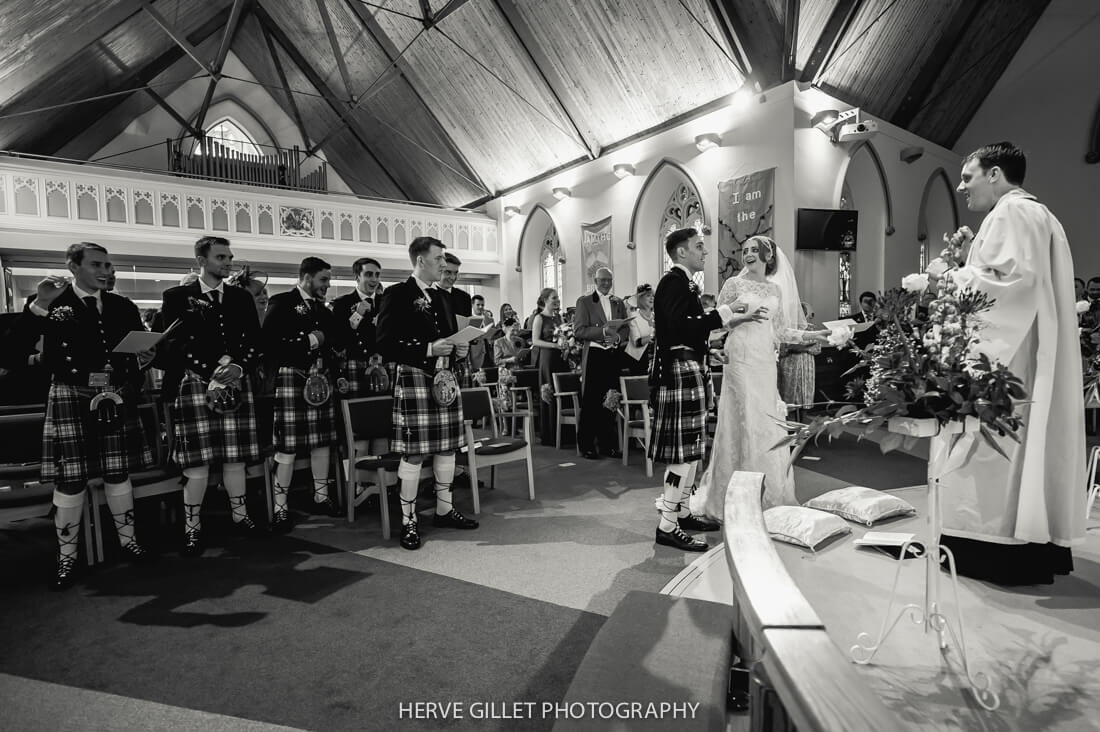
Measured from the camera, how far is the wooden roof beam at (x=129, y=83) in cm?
1146

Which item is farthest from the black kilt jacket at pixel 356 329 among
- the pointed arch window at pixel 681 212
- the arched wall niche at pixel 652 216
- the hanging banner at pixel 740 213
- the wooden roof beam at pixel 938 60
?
the wooden roof beam at pixel 938 60

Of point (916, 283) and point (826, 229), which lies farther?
point (826, 229)

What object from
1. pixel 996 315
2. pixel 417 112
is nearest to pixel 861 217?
pixel 996 315

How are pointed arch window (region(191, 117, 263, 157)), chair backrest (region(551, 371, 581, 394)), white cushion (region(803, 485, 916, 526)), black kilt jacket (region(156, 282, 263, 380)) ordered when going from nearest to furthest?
white cushion (region(803, 485, 916, 526)) → black kilt jacket (region(156, 282, 263, 380)) → chair backrest (region(551, 371, 581, 394)) → pointed arch window (region(191, 117, 263, 157))

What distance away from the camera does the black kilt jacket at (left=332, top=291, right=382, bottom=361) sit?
431 centimetres

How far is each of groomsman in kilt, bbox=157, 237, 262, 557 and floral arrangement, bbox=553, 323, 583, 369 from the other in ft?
11.2

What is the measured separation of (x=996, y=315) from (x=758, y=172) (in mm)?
6240

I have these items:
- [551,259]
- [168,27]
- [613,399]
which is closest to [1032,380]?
[613,399]

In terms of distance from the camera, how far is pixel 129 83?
39.3 feet

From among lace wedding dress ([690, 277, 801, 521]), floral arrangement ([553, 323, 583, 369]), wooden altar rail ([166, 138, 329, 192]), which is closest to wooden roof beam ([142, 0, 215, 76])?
wooden altar rail ([166, 138, 329, 192])

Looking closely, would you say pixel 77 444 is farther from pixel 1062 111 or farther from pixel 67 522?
pixel 1062 111

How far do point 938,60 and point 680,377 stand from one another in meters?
9.00

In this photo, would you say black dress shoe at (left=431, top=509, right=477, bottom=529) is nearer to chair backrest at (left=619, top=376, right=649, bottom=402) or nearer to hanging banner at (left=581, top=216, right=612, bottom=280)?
chair backrest at (left=619, top=376, right=649, bottom=402)

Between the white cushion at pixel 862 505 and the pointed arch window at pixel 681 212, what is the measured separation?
6.23 meters
